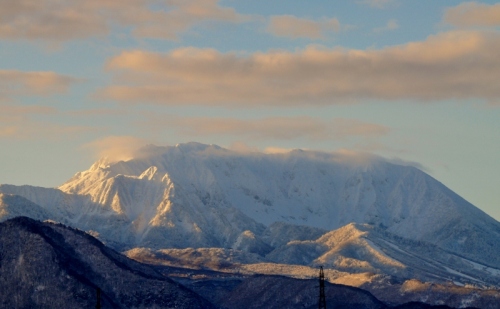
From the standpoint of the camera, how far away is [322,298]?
454 ft

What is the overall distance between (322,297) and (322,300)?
3.59m

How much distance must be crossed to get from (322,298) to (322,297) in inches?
90.1

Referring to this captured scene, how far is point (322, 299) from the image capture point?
13938 centimetres

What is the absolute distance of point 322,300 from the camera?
458ft

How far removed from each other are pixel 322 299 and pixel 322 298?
1.03 m

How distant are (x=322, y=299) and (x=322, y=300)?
0.29 meters

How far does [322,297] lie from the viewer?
447 feet

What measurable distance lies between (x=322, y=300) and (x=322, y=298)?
1.31 meters
